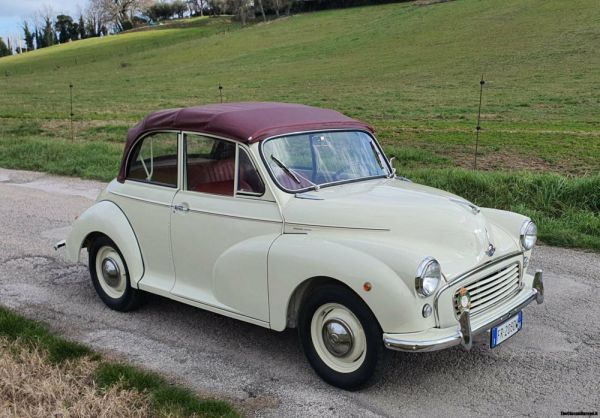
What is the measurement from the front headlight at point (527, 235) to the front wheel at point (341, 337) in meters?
1.53

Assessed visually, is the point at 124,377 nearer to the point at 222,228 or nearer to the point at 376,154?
the point at 222,228

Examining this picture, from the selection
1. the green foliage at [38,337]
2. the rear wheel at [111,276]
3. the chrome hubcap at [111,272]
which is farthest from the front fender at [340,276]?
the chrome hubcap at [111,272]

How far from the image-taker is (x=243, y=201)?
14.5 feet

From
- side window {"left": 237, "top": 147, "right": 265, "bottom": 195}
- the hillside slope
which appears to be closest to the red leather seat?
side window {"left": 237, "top": 147, "right": 265, "bottom": 195}

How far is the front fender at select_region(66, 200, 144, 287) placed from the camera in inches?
201

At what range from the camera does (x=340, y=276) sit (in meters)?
3.69

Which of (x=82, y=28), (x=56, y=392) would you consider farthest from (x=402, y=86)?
(x=82, y=28)

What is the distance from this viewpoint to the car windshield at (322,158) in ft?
14.6

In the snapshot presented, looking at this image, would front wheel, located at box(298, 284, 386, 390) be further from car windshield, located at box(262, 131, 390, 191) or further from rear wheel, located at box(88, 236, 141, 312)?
rear wheel, located at box(88, 236, 141, 312)

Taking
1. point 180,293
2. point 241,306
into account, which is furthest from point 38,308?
point 241,306

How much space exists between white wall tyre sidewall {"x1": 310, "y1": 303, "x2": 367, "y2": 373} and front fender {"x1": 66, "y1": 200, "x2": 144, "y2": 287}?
73.8 inches

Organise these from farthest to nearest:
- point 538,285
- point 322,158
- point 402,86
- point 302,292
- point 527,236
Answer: point 402,86, point 322,158, point 527,236, point 538,285, point 302,292

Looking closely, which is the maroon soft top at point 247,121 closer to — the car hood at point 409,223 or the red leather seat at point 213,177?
the red leather seat at point 213,177

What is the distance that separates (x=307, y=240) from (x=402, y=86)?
26.0 m
